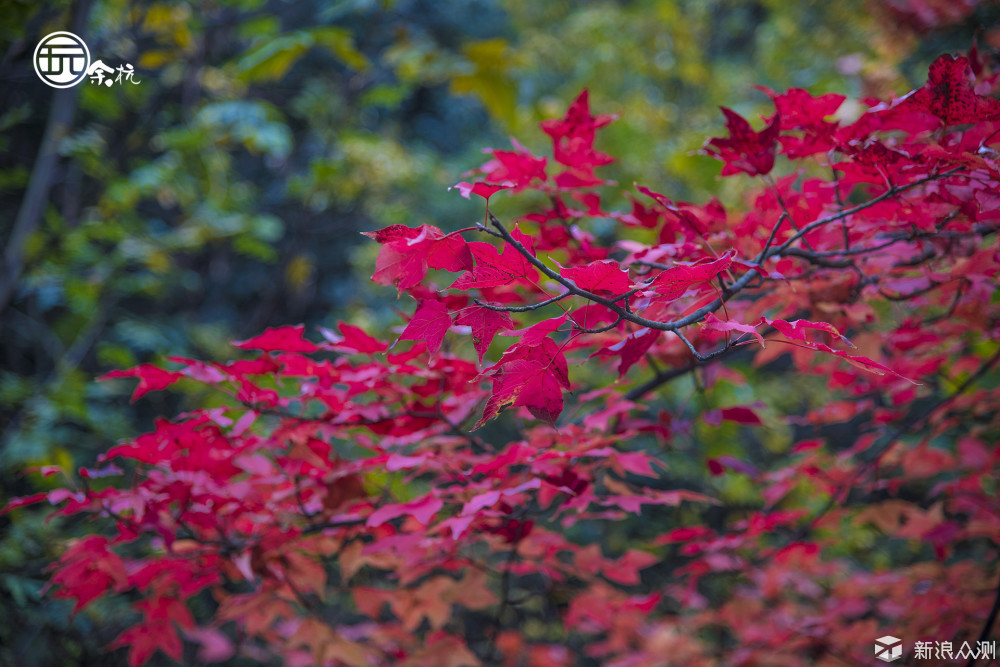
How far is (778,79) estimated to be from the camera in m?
3.03

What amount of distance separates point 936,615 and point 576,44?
3.15 m

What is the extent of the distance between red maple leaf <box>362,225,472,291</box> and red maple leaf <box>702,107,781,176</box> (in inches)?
12.8

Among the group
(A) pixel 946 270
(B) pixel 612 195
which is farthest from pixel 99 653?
(B) pixel 612 195

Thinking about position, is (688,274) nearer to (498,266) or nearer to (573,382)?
(498,266)

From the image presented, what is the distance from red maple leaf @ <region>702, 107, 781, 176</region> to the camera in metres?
0.63

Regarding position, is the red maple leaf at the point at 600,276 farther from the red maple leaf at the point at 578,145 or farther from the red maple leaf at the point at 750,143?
the red maple leaf at the point at 578,145

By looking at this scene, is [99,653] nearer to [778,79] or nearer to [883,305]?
[883,305]

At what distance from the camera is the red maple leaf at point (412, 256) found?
0.51 meters

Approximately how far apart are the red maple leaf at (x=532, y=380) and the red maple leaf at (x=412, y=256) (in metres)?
0.10

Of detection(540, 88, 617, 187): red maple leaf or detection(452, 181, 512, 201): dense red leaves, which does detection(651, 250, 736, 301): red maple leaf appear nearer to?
detection(452, 181, 512, 201): dense red leaves

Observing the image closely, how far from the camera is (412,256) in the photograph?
528 mm

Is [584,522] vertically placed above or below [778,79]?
below

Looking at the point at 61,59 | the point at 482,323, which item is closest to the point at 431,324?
the point at 482,323

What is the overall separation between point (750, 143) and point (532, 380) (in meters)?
0.38
